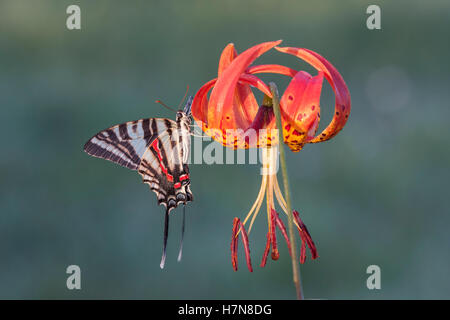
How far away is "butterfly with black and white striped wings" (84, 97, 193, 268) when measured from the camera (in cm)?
134

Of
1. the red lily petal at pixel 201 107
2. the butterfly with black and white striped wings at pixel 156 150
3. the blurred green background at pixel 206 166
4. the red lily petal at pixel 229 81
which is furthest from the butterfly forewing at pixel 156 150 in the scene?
the blurred green background at pixel 206 166

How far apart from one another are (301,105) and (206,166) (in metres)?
2.86

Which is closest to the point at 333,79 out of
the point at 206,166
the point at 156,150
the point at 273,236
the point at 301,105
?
the point at 301,105

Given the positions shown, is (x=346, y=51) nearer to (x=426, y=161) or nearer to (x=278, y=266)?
(x=426, y=161)

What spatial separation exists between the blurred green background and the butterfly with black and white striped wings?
1.96 metres

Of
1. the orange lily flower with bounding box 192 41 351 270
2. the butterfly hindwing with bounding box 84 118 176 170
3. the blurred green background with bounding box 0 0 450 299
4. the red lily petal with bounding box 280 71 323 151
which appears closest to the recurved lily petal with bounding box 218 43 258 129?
the orange lily flower with bounding box 192 41 351 270

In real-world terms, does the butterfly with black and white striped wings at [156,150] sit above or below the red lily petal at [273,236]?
above

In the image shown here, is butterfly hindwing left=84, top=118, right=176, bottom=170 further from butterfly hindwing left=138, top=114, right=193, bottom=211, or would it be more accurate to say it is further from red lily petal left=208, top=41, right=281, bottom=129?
red lily petal left=208, top=41, right=281, bottom=129

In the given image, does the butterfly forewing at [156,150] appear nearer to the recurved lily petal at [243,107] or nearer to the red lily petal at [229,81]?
the recurved lily petal at [243,107]

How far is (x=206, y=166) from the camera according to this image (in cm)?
389

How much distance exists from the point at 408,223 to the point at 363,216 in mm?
305

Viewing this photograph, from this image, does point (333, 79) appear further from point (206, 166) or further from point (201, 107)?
point (206, 166)

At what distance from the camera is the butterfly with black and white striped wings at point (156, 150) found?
4.41ft

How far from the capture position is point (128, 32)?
5039 millimetres
